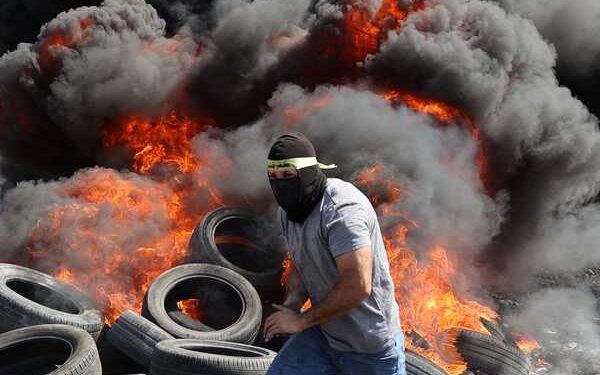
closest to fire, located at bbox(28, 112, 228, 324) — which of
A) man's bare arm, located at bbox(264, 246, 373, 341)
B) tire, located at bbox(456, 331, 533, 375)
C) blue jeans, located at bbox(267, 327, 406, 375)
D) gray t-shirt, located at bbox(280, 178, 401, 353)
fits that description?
tire, located at bbox(456, 331, 533, 375)

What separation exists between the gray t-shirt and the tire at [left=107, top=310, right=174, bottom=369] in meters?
→ 3.55

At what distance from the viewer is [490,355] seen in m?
6.84

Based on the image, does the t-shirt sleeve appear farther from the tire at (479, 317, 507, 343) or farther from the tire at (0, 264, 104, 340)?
the tire at (479, 317, 507, 343)

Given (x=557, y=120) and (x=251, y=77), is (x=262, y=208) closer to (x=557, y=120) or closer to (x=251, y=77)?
(x=251, y=77)

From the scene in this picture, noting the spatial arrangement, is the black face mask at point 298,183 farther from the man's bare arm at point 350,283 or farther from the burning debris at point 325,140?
the burning debris at point 325,140

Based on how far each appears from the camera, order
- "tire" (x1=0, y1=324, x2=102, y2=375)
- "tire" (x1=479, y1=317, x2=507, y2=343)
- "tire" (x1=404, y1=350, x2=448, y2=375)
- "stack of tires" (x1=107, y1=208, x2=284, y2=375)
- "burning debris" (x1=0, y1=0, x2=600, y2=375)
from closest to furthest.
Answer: "stack of tires" (x1=107, y1=208, x2=284, y2=375), "tire" (x1=0, y1=324, x2=102, y2=375), "tire" (x1=404, y1=350, x2=448, y2=375), "tire" (x1=479, y1=317, x2=507, y2=343), "burning debris" (x1=0, y1=0, x2=600, y2=375)

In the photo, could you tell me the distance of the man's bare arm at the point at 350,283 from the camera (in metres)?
2.71

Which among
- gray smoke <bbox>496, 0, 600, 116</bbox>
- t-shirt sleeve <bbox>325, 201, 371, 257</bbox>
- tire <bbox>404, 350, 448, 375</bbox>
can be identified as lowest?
t-shirt sleeve <bbox>325, 201, 371, 257</bbox>

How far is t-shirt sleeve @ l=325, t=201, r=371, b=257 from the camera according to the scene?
274 centimetres

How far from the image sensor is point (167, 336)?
619 cm

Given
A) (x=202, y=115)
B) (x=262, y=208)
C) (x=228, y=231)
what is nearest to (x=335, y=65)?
(x=202, y=115)

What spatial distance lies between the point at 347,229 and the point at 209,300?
5.43 metres

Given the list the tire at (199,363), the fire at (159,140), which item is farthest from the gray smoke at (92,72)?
the tire at (199,363)

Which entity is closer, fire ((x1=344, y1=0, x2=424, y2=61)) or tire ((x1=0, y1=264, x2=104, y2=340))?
tire ((x1=0, y1=264, x2=104, y2=340))
